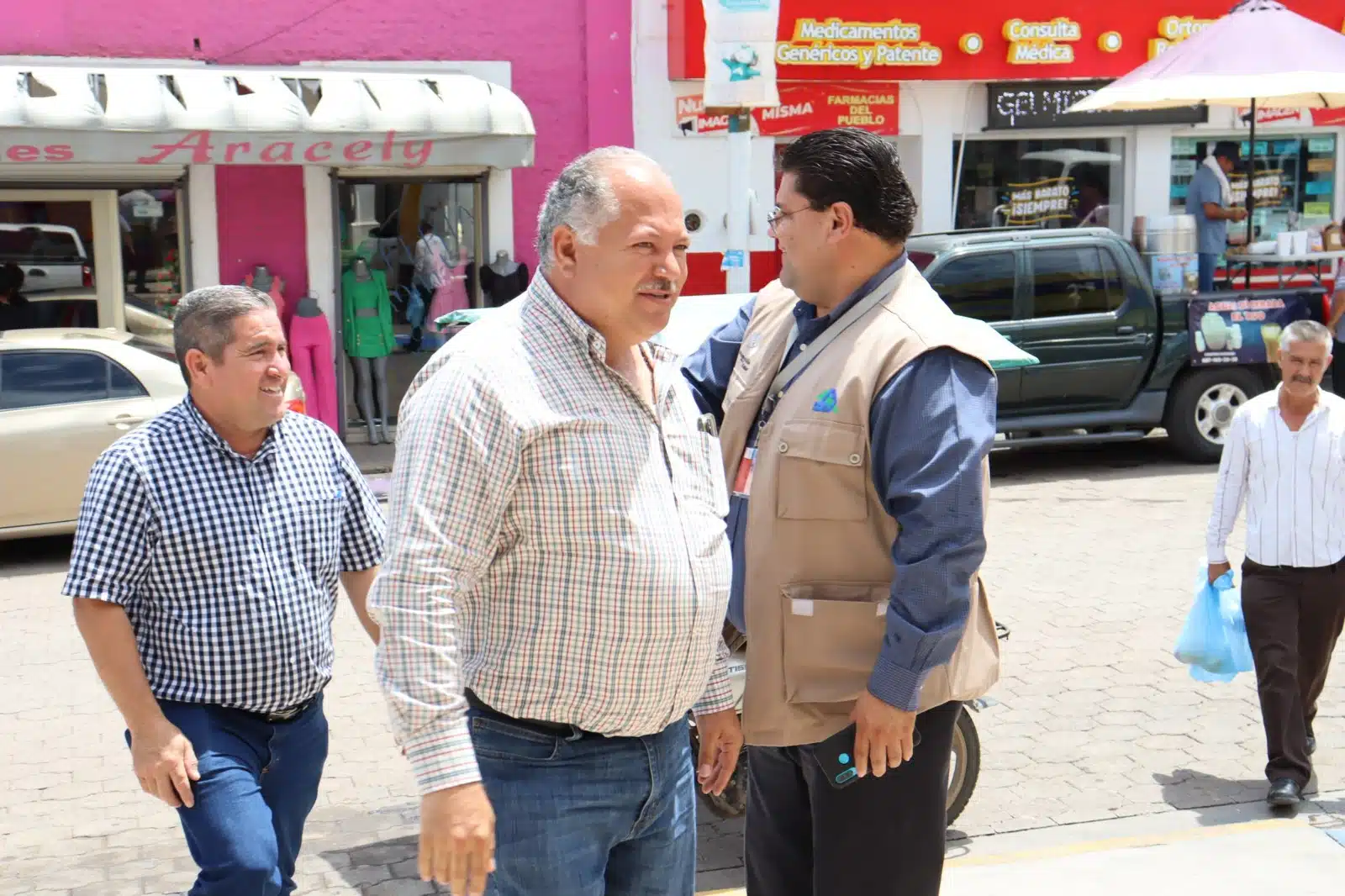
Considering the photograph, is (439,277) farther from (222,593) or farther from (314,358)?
(222,593)

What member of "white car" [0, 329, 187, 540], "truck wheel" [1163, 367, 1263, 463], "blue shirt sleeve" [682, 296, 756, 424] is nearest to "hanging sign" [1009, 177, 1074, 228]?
"truck wheel" [1163, 367, 1263, 463]

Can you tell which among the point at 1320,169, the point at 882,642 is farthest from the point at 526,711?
the point at 1320,169

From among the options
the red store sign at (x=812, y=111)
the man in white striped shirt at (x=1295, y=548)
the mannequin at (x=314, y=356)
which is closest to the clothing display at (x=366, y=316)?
the mannequin at (x=314, y=356)

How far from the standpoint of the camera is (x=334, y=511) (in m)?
3.68

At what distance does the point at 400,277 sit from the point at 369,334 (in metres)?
1.05

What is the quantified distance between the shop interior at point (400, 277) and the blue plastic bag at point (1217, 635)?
942 centimetres

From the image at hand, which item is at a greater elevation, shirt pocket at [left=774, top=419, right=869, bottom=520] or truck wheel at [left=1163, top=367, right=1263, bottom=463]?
shirt pocket at [left=774, top=419, right=869, bottom=520]

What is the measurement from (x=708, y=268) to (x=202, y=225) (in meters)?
5.19

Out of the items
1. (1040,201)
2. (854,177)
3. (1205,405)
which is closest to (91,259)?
(1205,405)

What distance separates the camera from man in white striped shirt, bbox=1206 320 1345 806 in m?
5.57

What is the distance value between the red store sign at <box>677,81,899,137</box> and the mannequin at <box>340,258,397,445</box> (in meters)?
3.74

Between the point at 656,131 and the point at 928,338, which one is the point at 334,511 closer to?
the point at 928,338

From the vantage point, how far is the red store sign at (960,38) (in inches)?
634

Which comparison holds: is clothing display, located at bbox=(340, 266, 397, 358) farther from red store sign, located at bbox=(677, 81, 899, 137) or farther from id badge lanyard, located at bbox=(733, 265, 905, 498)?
id badge lanyard, located at bbox=(733, 265, 905, 498)
